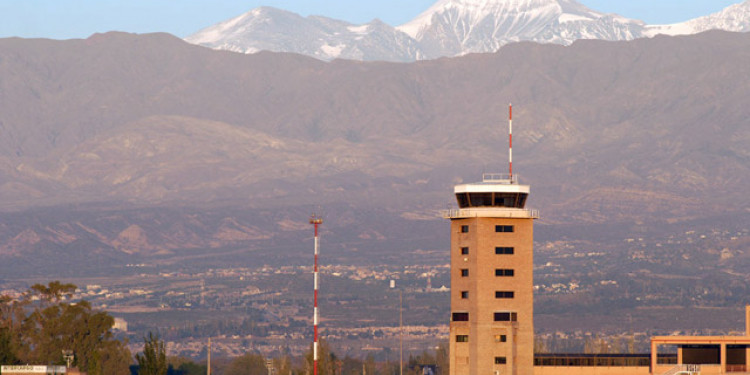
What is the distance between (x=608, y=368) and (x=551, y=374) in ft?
18.8

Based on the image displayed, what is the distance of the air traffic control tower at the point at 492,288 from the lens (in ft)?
577

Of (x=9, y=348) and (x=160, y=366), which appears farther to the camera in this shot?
(x=9, y=348)

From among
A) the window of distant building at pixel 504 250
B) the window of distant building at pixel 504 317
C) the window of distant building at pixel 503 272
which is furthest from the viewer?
the window of distant building at pixel 504 250

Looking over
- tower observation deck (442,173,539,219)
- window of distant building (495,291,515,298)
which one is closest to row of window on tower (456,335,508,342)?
window of distant building (495,291,515,298)

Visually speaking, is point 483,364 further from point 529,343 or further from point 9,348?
point 9,348

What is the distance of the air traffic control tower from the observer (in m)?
176

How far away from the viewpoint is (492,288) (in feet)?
580

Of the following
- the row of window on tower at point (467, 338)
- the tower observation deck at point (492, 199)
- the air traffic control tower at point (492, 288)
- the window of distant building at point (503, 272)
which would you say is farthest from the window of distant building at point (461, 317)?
the tower observation deck at point (492, 199)

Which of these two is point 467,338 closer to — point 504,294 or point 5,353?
point 504,294

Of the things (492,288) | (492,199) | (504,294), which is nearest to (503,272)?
(492,288)

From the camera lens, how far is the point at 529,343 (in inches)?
6954

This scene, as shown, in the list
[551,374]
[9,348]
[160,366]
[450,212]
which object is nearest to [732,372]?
[551,374]

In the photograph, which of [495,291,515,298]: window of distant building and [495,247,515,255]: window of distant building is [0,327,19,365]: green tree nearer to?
[495,291,515,298]: window of distant building

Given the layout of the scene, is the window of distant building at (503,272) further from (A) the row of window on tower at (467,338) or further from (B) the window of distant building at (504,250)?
(A) the row of window on tower at (467,338)
